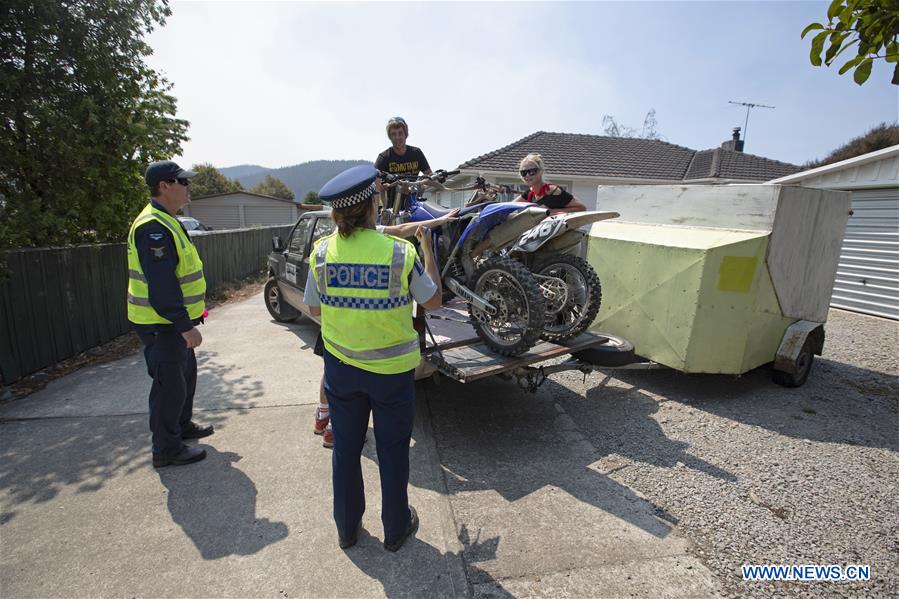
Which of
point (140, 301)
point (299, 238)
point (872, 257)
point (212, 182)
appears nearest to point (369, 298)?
point (140, 301)

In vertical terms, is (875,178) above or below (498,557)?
above

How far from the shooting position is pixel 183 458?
3299 mm

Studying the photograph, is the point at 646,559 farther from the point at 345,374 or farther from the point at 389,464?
the point at 345,374

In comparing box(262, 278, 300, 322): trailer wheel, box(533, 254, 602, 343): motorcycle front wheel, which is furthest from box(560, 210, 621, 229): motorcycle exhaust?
box(262, 278, 300, 322): trailer wheel

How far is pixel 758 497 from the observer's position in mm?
3029

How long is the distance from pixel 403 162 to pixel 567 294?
2.82 meters

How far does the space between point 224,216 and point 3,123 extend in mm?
29775

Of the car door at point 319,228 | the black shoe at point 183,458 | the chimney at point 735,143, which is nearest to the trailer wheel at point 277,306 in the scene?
the car door at point 319,228

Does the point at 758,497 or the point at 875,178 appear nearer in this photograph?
the point at 758,497

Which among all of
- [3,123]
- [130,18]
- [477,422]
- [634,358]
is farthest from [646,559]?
[130,18]

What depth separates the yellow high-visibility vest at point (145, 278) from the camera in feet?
9.95

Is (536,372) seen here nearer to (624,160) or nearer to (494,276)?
(494,276)

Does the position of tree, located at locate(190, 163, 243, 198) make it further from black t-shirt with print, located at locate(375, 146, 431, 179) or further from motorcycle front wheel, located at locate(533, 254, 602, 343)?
motorcycle front wheel, located at locate(533, 254, 602, 343)

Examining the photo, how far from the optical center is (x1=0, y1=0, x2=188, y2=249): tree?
15.7 ft
